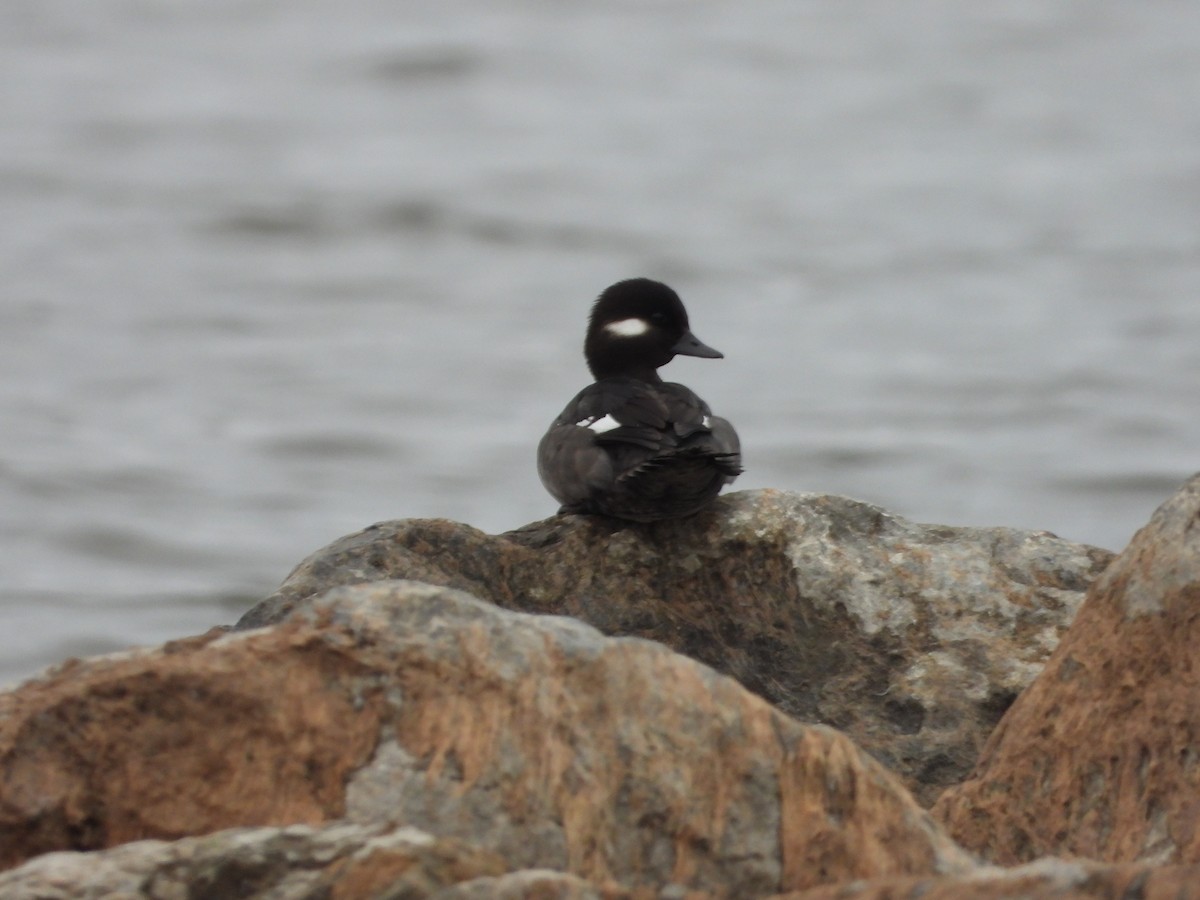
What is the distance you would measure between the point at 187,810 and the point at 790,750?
1.10 metres

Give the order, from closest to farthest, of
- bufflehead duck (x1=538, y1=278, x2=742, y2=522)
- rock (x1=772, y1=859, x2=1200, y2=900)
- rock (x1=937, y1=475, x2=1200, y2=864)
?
rock (x1=772, y1=859, x2=1200, y2=900) → rock (x1=937, y1=475, x2=1200, y2=864) → bufflehead duck (x1=538, y1=278, x2=742, y2=522)

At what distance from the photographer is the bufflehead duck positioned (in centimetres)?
615

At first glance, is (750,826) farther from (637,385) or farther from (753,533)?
(637,385)

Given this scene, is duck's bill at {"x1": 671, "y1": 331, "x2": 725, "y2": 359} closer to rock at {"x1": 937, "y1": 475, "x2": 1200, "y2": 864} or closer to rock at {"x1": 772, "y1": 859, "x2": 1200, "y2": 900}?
rock at {"x1": 937, "y1": 475, "x2": 1200, "y2": 864}

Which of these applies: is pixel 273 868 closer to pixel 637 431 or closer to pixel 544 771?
pixel 544 771

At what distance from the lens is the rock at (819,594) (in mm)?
5156

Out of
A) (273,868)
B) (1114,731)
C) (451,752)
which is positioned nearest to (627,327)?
(1114,731)

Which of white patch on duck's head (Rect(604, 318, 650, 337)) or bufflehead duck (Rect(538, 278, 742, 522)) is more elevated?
white patch on duck's head (Rect(604, 318, 650, 337))

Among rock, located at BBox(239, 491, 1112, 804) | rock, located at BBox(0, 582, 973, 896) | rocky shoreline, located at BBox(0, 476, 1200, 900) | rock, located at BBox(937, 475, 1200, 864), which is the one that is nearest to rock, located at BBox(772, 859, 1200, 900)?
rocky shoreline, located at BBox(0, 476, 1200, 900)

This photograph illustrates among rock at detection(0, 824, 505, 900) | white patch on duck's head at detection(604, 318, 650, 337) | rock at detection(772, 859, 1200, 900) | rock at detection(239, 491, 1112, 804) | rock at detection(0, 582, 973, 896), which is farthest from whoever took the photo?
white patch on duck's head at detection(604, 318, 650, 337)

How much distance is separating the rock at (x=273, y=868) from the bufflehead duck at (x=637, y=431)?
306 centimetres

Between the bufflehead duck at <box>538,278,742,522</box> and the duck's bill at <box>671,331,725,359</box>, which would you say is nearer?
the bufflehead duck at <box>538,278,742,522</box>

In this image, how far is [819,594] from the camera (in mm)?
5504

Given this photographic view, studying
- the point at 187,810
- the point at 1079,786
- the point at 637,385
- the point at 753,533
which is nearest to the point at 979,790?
the point at 1079,786
